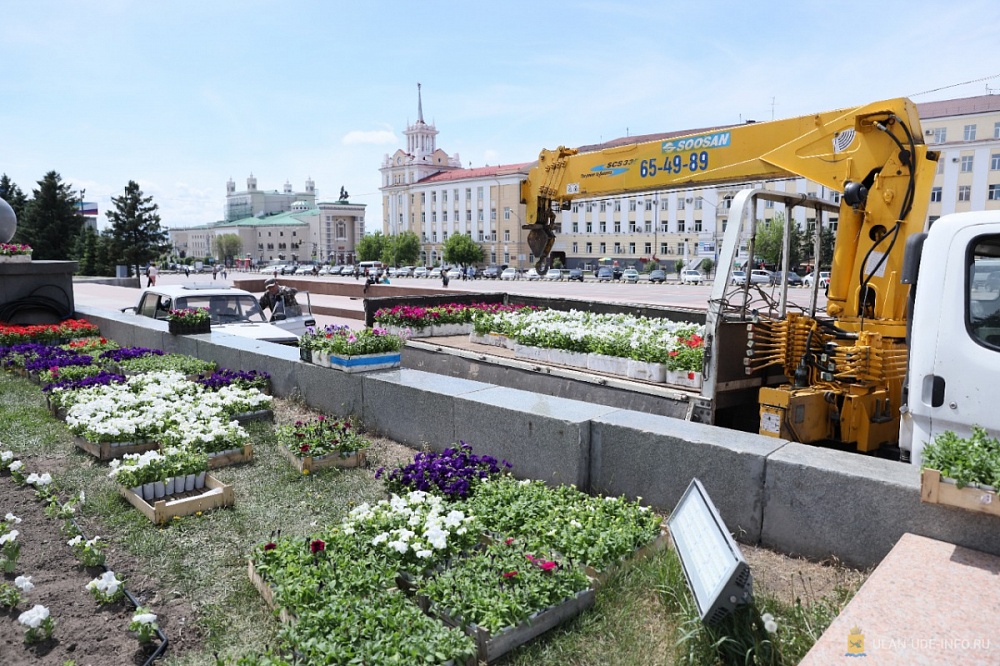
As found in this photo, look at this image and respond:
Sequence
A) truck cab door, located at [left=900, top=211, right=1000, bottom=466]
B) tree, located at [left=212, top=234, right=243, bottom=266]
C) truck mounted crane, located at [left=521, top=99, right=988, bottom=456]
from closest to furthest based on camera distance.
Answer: truck cab door, located at [left=900, top=211, right=1000, bottom=466], truck mounted crane, located at [left=521, top=99, right=988, bottom=456], tree, located at [left=212, top=234, right=243, bottom=266]

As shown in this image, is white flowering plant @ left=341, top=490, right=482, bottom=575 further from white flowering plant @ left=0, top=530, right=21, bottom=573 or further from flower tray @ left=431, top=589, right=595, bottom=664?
white flowering plant @ left=0, top=530, right=21, bottom=573

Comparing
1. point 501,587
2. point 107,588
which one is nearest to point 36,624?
point 107,588

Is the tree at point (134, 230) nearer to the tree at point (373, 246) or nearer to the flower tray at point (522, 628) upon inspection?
the tree at point (373, 246)

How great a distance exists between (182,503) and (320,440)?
1282mm

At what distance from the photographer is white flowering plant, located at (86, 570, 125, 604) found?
366cm

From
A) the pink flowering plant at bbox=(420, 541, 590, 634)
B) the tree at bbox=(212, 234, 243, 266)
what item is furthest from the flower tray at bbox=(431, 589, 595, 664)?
the tree at bbox=(212, 234, 243, 266)

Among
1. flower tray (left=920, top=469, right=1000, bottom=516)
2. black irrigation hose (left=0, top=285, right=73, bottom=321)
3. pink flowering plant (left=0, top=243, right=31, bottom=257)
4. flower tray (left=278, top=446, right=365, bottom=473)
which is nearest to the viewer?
flower tray (left=920, top=469, right=1000, bottom=516)

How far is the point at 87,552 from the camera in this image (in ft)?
13.6

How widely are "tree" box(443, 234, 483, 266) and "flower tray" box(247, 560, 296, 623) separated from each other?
311 feet

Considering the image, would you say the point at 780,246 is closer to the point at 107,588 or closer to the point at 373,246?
the point at 107,588

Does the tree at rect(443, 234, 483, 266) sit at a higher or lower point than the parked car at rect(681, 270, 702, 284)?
higher

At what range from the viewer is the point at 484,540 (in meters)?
4.17

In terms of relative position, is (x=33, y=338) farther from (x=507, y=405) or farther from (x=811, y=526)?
(x=811, y=526)

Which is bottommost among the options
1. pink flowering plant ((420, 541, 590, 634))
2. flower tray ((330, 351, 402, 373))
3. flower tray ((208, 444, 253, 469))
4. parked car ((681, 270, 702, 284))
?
parked car ((681, 270, 702, 284))
